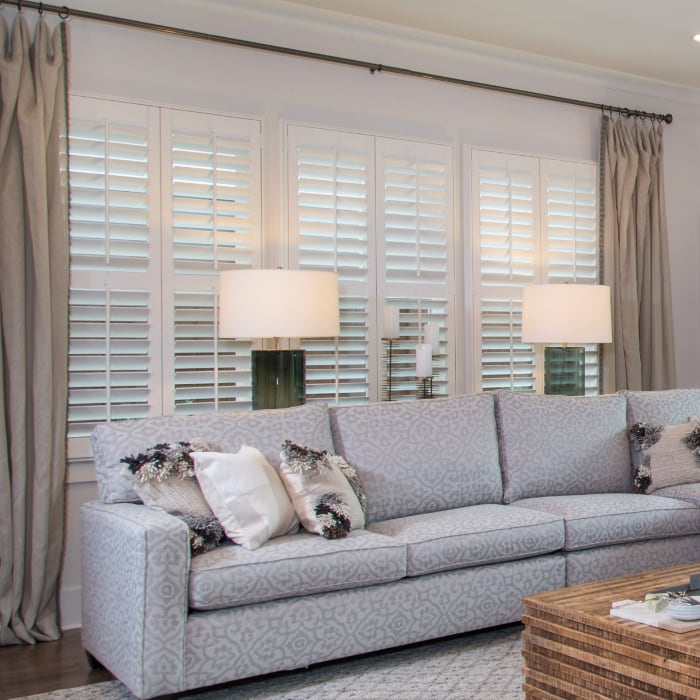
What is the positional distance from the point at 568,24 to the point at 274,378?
233cm

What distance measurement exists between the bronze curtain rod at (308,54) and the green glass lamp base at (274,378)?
4.67 ft

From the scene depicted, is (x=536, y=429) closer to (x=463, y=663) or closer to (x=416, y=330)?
(x=416, y=330)

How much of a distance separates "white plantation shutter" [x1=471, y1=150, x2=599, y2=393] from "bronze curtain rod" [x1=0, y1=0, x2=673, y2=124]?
35 cm

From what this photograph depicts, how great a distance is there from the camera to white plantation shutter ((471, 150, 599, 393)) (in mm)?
4844

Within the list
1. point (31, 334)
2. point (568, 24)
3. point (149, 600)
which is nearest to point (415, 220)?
point (568, 24)

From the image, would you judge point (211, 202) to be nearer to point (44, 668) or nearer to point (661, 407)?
point (44, 668)

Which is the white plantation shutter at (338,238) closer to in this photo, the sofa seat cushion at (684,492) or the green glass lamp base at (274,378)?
the green glass lamp base at (274,378)

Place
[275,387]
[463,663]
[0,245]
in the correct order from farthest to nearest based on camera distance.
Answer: [275,387], [0,245], [463,663]

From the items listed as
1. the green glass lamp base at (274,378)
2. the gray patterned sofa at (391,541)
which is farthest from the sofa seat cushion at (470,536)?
the green glass lamp base at (274,378)

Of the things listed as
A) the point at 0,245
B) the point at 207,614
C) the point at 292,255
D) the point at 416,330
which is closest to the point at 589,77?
the point at 416,330

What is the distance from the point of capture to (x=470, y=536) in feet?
10.7

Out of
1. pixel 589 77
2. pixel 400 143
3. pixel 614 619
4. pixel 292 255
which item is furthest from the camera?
pixel 589 77

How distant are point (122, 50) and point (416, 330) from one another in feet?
6.23

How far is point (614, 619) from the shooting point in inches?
92.7
